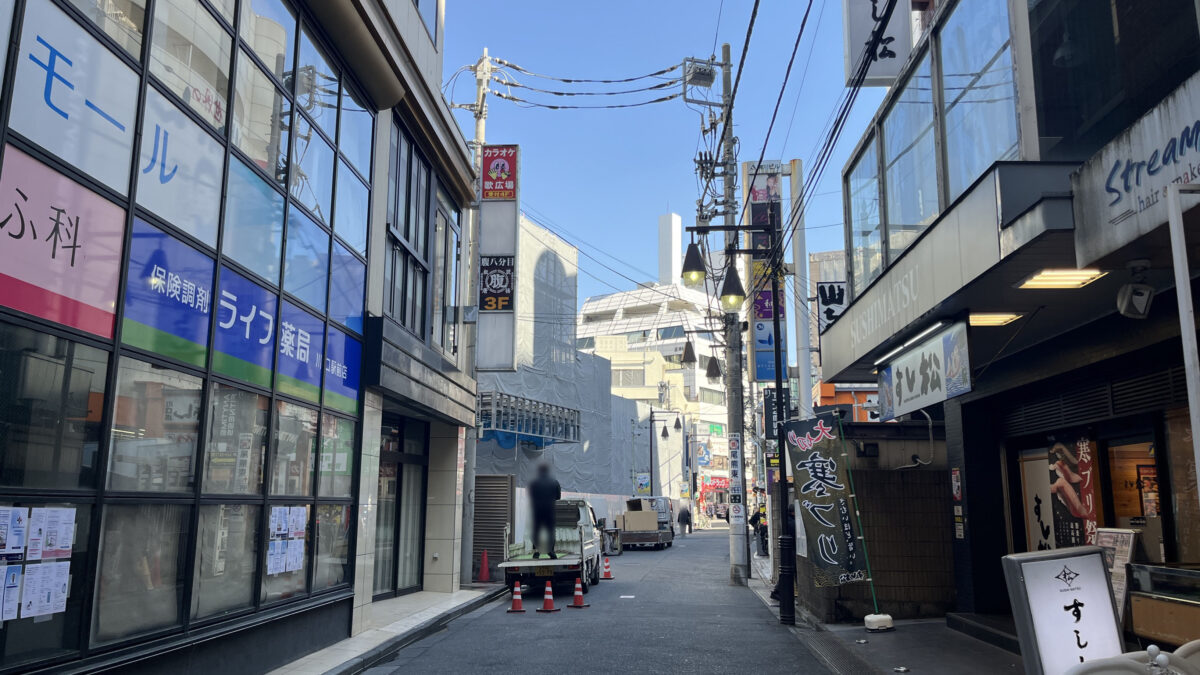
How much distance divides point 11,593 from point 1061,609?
7.00m

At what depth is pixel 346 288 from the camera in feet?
42.2

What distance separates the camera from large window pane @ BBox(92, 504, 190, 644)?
23.7 feet

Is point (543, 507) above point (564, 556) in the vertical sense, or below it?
above

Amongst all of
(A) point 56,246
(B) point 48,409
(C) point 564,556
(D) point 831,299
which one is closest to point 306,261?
(A) point 56,246

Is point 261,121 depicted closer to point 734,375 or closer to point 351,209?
point 351,209

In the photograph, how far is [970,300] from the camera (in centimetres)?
888

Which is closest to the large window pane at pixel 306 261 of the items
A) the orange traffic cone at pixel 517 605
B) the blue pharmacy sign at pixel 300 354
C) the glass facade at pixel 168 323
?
the glass facade at pixel 168 323

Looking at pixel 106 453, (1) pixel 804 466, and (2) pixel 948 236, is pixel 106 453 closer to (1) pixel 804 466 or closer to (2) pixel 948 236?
(2) pixel 948 236

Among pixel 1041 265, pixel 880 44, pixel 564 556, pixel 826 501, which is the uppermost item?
pixel 880 44

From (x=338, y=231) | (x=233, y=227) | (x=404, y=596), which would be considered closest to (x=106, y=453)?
(x=233, y=227)

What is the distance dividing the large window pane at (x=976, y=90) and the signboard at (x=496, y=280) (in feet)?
39.3

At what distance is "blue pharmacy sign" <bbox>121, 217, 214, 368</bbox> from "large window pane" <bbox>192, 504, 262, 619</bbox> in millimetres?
1730

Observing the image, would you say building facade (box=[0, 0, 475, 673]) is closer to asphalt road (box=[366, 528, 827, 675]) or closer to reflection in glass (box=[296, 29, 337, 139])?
reflection in glass (box=[296, 29, 337, 139])

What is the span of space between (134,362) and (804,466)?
958 centimetres
